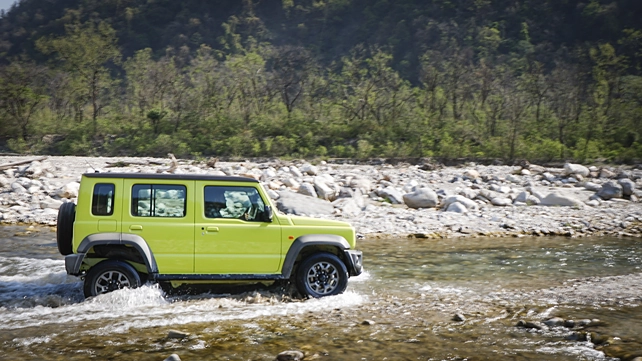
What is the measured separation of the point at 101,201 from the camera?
8.30 metres

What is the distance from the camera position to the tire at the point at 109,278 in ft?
27.2

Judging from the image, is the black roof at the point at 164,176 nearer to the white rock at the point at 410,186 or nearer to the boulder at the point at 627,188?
the white rock at the point at 410,186

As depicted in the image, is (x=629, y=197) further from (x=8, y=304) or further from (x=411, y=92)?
(x=411, y=92)

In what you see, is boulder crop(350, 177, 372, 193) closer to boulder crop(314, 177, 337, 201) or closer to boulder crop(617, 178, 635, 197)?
boulder crop(314, 177, 337, 201)

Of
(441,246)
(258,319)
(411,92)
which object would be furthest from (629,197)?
(411,92)

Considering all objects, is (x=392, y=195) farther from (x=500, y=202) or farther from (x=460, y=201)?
(x=500, y=202)

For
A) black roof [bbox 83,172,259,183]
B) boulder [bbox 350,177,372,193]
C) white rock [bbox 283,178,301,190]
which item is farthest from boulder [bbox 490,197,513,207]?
black roof [bbox 83,172,259,183]

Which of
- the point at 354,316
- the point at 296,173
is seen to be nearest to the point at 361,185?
the point at 296,173

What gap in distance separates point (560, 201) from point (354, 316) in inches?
574

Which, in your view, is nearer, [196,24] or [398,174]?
[398,174]

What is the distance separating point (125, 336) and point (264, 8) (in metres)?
101

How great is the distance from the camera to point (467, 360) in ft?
21.3

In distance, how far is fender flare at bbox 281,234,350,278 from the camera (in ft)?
28.6

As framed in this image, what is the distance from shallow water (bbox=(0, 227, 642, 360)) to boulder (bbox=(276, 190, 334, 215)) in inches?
195
